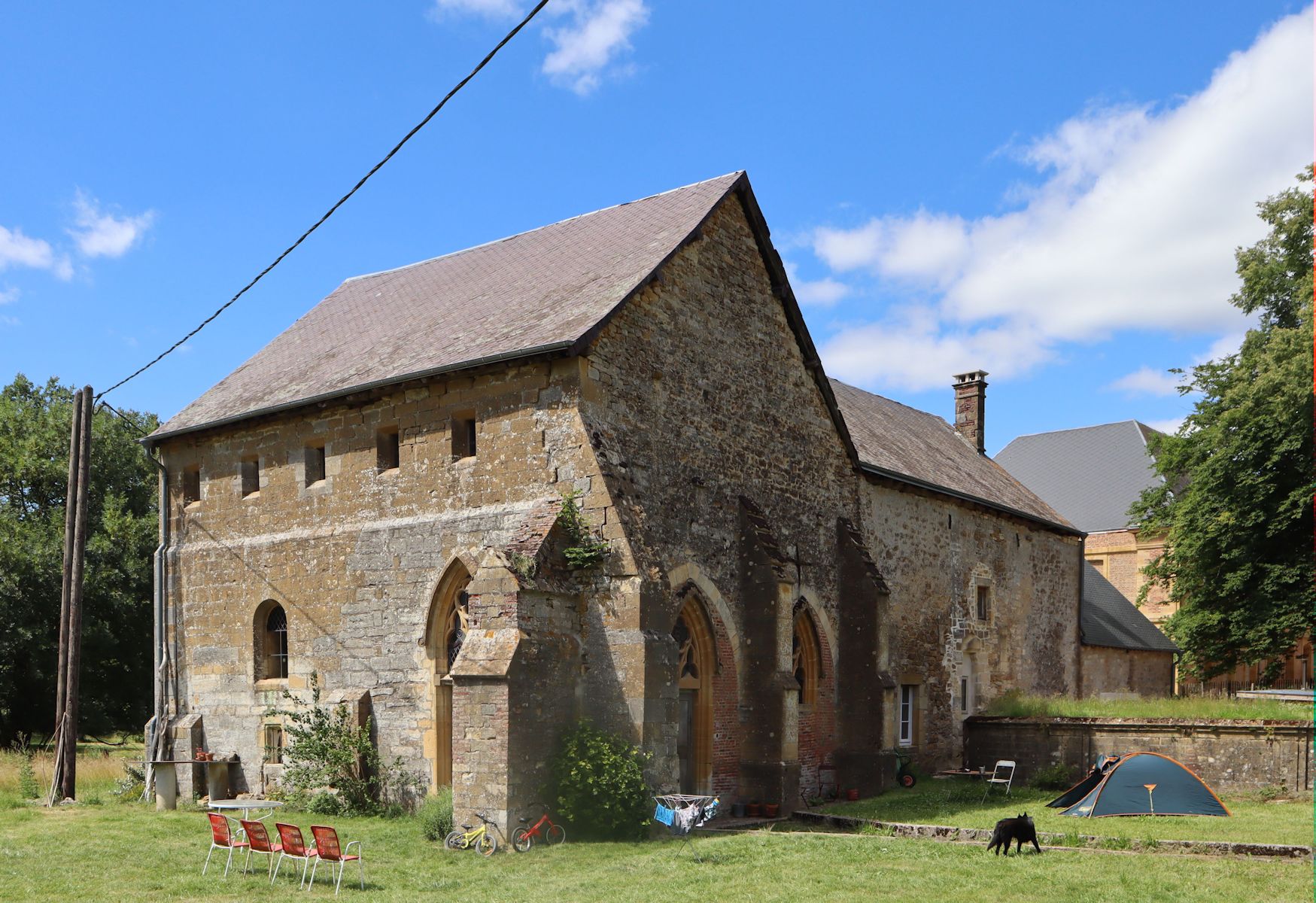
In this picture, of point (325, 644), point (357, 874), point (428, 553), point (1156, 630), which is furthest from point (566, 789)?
point (1156, 630)

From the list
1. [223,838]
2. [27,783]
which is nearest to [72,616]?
[27,783]

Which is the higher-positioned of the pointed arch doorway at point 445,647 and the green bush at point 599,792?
the pointed arch doorway at point 445,647

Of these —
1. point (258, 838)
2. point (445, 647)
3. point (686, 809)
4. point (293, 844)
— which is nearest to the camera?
point (293, 844)

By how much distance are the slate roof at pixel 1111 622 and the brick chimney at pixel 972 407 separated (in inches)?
182

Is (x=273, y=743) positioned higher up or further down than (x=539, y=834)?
higher up

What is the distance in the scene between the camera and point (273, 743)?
19484 mm

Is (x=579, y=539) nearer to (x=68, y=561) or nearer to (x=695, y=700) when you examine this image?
(x=695, y=700)

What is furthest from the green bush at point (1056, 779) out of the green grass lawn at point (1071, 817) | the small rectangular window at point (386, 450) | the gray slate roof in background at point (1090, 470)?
the gray slate roof in background at point (1090, 470)

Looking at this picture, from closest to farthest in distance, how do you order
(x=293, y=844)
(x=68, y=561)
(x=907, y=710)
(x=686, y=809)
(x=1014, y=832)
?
(x=293, y=844)
(x=1014, y=832)
(x=686, y=809)
(x=68, y=561)
(x=907, y=710)

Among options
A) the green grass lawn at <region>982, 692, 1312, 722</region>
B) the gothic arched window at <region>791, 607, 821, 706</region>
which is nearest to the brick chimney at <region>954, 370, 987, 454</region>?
the green grass lawn at <region>982, 692, 1312, 722</region>

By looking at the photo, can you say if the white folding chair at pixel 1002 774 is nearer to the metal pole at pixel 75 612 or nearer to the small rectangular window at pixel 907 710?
the small rectangular window at pixel 907 710

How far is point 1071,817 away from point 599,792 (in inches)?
294

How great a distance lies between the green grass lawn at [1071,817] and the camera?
50.7 feet

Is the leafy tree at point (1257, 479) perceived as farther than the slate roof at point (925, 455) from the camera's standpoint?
Yes
